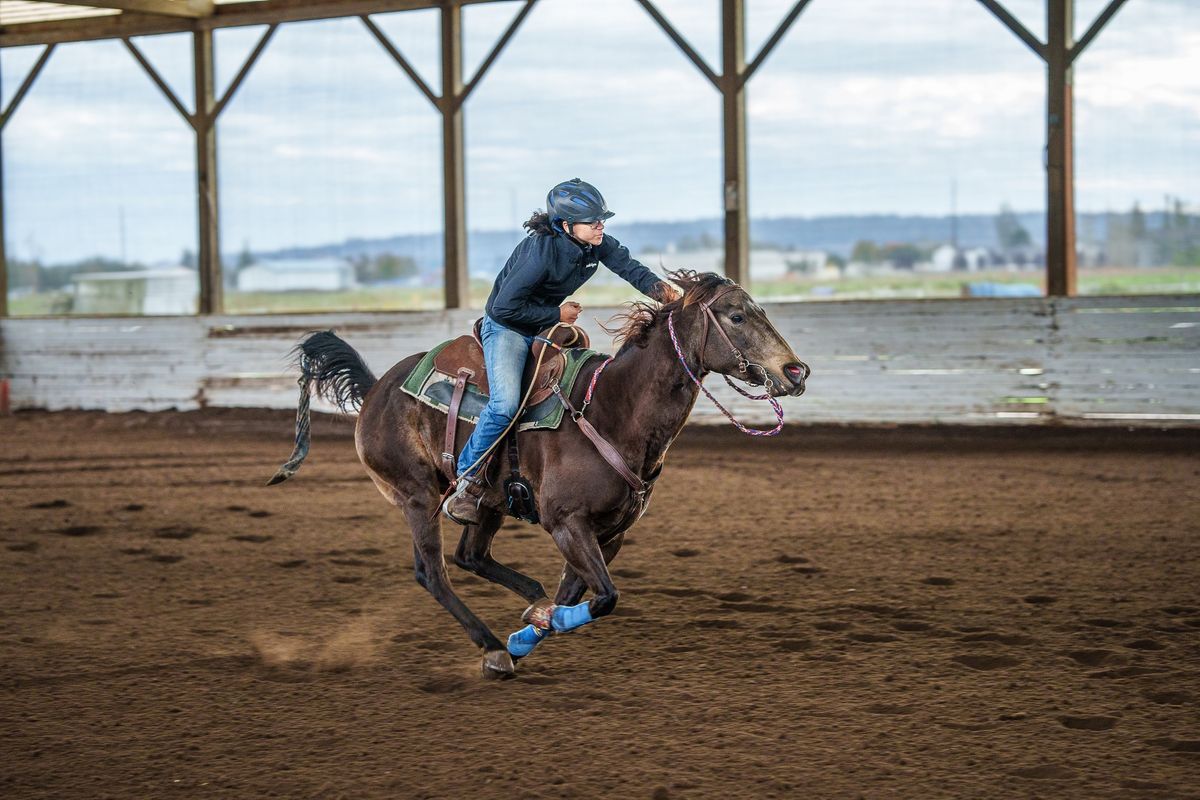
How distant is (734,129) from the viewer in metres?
12.9

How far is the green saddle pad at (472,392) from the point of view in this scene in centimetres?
457

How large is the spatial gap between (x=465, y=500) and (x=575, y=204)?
126cm

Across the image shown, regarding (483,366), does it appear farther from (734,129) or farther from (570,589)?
(734,129)

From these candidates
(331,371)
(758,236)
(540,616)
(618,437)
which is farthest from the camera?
(758,236)

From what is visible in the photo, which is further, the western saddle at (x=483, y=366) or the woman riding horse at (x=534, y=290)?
the western saddle at (x=483, y=366)

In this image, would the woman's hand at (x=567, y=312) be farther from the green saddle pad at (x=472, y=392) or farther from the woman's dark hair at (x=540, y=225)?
the woman's dark hair at (x=540, y=225)

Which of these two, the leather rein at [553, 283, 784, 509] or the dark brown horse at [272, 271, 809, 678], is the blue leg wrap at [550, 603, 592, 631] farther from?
the leather rein at [553, 283, 784, 509]

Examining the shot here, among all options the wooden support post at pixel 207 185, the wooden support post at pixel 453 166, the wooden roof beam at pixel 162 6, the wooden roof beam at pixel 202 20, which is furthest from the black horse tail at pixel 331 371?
the wooden support post at pixel 207 185

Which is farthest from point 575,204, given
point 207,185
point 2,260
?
point 2,260

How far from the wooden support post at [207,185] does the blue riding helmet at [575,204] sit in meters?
11.9

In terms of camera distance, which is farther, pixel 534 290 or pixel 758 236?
pixel 758 236

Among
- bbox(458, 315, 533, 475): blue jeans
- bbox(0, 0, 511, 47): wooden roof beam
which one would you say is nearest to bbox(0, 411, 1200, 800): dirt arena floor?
bbox(458, 315, 533, 475): blue jeans

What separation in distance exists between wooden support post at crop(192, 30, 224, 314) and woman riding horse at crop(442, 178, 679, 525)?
11.5m

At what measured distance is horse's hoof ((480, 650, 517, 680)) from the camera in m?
4.41
